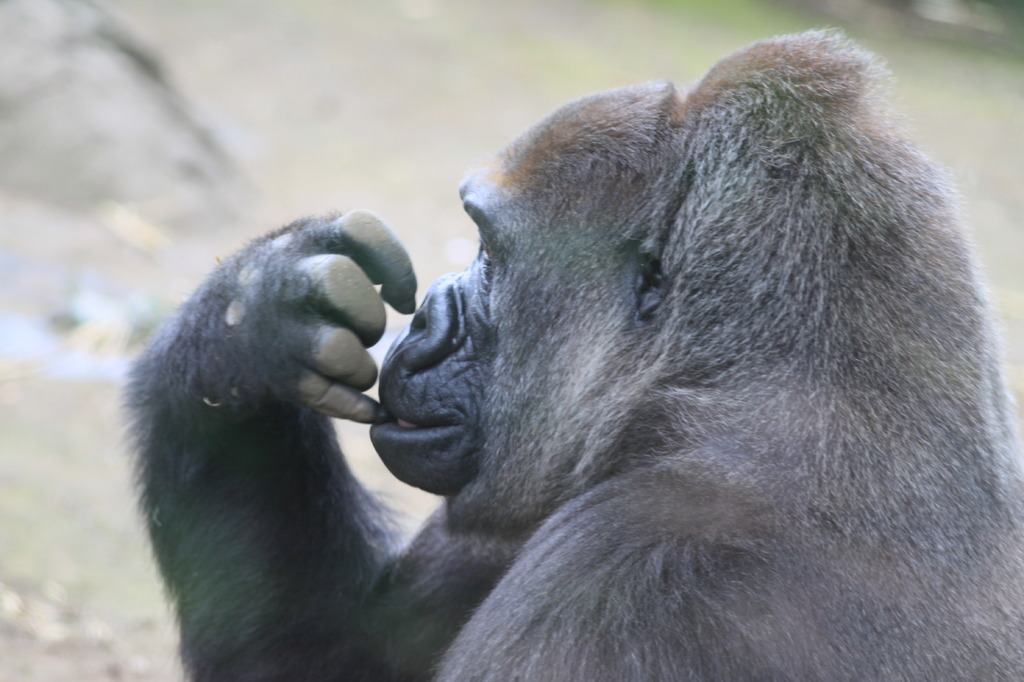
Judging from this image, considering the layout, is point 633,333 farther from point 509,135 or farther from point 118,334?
point 509,135

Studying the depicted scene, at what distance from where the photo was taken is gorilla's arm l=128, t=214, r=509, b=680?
2.93m

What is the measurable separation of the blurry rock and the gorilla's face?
561cm

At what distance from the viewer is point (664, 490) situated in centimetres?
202

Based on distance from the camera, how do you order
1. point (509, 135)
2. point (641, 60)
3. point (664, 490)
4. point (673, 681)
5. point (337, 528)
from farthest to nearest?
point (641, 60) → point (509, 135) → point (337, 528) → point (664, 490) → point (673, 681)

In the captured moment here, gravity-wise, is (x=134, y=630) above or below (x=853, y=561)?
below

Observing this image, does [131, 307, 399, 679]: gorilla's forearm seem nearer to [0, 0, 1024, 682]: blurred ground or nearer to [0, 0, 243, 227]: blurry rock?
[0, 0, 1024, 682]: blurred ground

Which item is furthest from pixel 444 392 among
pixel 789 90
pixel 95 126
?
pixel 95 126

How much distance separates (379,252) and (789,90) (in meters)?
0.99

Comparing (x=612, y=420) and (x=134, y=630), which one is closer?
(x=612, y=420)

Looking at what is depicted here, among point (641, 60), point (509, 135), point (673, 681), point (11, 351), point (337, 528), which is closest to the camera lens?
point (673, 681)

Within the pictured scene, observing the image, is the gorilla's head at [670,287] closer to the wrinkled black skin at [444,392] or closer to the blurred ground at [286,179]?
the wrinkled black skin at [444,392]

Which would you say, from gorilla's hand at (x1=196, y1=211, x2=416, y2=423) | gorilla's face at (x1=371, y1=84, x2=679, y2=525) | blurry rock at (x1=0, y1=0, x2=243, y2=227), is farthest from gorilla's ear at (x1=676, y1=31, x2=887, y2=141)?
blurry rock at (x1=0, y1=0, x2=243, y2=227)

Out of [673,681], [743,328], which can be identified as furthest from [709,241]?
[673,681]

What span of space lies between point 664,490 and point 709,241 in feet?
1.71
